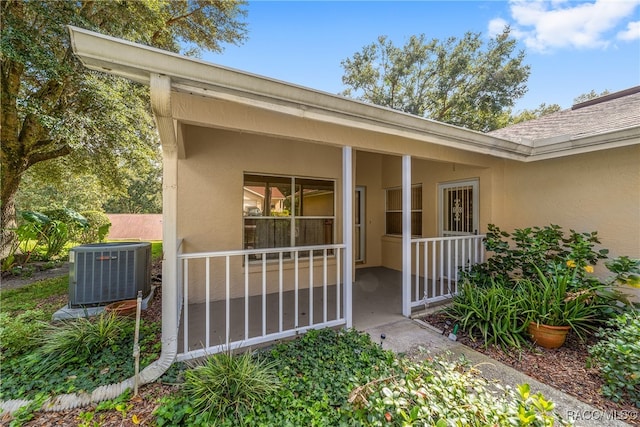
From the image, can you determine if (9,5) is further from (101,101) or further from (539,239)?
(539,239)

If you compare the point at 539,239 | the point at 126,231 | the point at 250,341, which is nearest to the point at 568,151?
the point at 539,239

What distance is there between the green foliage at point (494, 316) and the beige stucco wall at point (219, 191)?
3056 millimetres

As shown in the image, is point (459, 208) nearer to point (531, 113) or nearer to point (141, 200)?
point (531, 113)

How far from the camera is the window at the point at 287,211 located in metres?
5.13

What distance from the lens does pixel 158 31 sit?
7.41 metres

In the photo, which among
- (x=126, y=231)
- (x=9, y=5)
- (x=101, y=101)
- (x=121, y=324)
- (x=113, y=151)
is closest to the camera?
(x=121, y=324)

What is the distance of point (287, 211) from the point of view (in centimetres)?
542

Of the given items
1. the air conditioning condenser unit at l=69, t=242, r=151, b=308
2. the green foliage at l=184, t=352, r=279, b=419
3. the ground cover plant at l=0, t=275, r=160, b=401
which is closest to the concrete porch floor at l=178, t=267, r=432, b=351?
the ground cover plant at l=0, t=275, r=160, b=401

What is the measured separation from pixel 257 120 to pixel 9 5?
270 inches

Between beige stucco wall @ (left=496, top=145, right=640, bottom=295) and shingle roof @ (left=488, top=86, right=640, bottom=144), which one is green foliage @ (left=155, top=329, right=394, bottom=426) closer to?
beige stucco wall @ (left=496, top=145, right=640, bottom=295)

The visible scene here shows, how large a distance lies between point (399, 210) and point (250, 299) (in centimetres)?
438

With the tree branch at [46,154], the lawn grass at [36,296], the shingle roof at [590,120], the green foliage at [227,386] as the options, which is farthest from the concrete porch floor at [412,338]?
the tree branch at [46,154]

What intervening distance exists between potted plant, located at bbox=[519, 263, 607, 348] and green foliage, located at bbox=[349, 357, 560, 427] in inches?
74.7

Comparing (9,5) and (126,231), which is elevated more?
(9,5)
